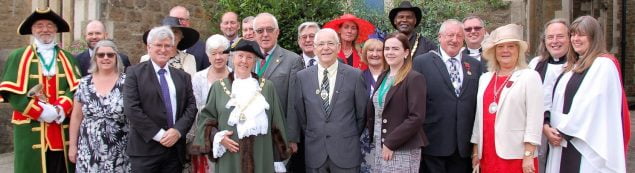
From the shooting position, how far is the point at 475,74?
212 inches

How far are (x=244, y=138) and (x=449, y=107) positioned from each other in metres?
1.67

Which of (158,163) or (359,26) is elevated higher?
(359,26)

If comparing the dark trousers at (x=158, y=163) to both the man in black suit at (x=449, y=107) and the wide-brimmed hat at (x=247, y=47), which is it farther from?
the man in black suit at (x=449, y=107)

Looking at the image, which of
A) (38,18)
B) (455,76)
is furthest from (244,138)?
(38,18)

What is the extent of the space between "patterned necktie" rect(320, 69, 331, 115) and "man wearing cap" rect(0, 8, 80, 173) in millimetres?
2314

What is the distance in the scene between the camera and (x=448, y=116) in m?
5.25

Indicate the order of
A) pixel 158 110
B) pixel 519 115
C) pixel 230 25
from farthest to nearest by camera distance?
pixel 230 25 → pixel 158 110 → pixel 519 115

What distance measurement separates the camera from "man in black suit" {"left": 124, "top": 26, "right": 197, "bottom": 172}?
5.17m

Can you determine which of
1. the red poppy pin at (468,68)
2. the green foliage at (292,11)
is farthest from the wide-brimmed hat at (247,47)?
the green foliage at (292,11)

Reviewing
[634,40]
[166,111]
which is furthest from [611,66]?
[634,40]

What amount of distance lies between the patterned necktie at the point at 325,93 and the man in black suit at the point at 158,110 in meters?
1.10

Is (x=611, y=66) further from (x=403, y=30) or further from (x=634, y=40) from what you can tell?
(x=634, y=40)

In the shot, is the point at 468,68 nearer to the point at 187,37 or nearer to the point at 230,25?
the point at 187,37

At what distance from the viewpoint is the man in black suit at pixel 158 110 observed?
5172 mm
